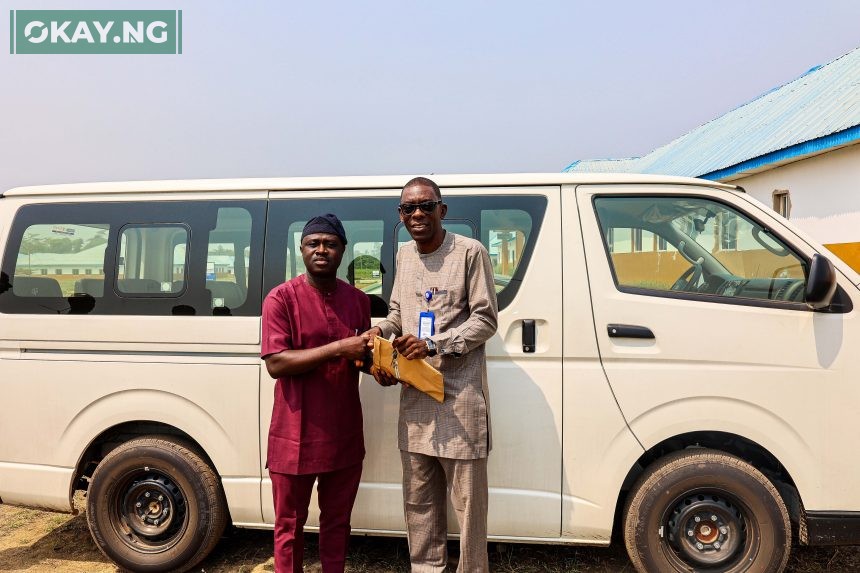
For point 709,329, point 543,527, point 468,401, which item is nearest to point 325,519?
point 468,401

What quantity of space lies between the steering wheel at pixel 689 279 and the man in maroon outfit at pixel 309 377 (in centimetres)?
173

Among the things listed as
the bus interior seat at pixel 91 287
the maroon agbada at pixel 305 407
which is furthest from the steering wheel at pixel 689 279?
the bus interior seat at pixel 91 287

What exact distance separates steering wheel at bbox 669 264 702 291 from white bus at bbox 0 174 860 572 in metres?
0.01

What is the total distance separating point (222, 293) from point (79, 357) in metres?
0.95

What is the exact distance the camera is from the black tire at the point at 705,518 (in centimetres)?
276

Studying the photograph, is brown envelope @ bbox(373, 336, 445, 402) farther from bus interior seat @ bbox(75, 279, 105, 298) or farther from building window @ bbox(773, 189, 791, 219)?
building window @ bbox(773, 189, 791, 219)

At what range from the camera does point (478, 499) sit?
2.57 metres

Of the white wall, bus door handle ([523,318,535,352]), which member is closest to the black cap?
bus door handle ([523,318,535,352])

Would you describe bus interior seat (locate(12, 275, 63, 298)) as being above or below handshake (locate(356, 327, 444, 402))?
above

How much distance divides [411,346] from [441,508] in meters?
0.96

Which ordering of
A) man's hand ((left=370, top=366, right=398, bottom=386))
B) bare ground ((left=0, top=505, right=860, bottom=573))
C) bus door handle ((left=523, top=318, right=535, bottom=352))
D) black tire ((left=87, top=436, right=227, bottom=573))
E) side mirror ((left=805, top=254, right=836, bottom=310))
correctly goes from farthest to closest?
bare ground ((left=0, top=505, right=860, bottom=573)), black tire ((left=87, top=436, right=227, bottom=573)), bus door handle ((left=523, top=318, right=535, bottom=352)), side mirror ((left=805, top=254, right=836, bottom=310)), man's hand ((left=370, top=366, right=398, bottom=386))

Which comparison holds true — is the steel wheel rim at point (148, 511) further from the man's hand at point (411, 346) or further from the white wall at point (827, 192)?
the white wall at point (827, 192)

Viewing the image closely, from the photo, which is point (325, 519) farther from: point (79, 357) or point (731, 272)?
point (731, 272)

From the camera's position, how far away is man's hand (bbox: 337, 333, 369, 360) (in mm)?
2467
